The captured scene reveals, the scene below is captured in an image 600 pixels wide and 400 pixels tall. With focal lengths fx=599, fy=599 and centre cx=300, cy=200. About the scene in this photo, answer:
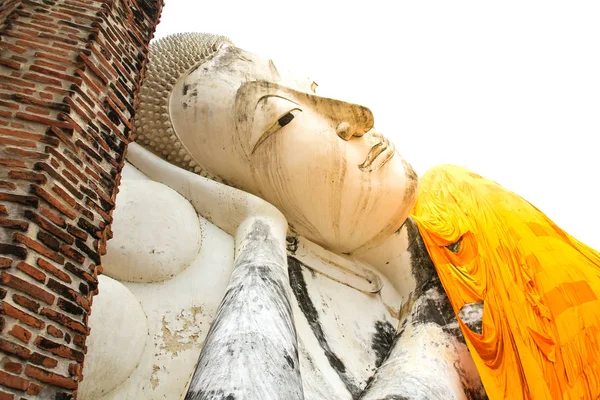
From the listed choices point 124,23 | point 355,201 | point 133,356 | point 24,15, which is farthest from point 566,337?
point 24,15

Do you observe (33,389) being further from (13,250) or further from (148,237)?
(148,237)

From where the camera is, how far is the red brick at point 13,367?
205 cm

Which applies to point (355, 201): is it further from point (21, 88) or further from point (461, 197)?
point (21, 88)

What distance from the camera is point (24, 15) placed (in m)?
2.91

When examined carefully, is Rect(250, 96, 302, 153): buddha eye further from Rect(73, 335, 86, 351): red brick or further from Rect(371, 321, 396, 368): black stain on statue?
Rect(73, 335, 86, 351): red brick

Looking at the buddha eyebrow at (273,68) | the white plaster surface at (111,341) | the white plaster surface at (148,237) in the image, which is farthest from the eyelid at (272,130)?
the white plaster surface at (111,341)

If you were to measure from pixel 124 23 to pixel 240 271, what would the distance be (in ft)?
4.87

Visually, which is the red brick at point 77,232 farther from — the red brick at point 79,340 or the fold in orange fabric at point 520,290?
the fold in orange fabric at point 520,290

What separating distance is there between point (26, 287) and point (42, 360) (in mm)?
274

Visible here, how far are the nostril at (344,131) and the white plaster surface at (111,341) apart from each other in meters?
1.84

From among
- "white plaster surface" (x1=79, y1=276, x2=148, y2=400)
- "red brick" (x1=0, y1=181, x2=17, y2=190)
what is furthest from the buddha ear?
"red brick" (x1=0, y1=181, x2=17, y2=190)

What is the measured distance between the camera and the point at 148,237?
350 cm

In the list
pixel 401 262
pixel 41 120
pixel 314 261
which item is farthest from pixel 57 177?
pixel 401 262

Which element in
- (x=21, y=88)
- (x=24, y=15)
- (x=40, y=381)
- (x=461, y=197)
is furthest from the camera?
(x=461, y=197)
